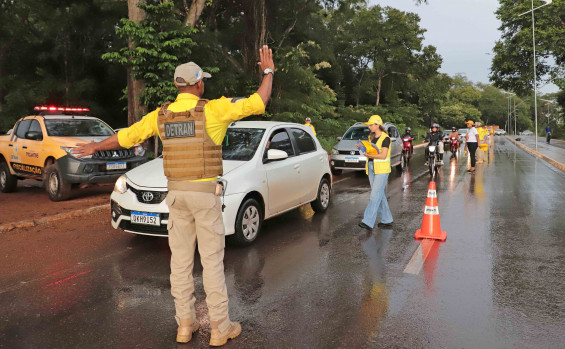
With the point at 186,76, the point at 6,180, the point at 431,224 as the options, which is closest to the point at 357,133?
the point at 431,224

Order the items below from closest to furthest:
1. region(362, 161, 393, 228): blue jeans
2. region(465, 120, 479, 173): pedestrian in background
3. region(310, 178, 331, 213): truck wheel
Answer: region(362, 161, 393, 228): blue jeans < region(310, 178, 331, 213): truck wheel < region(465, 120, 479, 173): pedestrian in background

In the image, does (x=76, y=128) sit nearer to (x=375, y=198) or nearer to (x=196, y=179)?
(x=375, y=198)

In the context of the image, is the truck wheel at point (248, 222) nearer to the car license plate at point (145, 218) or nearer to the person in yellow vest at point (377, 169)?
the car license plate at point (145, 218)

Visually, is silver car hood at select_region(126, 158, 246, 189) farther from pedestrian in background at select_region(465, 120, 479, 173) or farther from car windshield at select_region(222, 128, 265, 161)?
pedestrian in background at select_region(465, 120, 479, 173)

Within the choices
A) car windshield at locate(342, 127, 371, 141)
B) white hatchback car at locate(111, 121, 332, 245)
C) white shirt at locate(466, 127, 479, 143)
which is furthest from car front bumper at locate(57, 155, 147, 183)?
white shirt at locate(466, 127, 479, 143)

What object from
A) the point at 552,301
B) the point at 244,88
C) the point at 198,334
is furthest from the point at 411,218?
the point at 244,88

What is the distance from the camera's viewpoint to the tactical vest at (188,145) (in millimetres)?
3371

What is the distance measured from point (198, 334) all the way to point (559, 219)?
7234 mm

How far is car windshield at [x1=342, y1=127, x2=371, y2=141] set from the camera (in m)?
15.4

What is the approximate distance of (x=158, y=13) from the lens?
1249cm

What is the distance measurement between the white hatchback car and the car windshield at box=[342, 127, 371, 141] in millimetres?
7290

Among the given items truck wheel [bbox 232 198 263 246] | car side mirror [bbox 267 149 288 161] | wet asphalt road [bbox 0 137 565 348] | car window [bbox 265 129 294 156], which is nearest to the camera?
wet asphalt road [bbox 0 137 565 348]

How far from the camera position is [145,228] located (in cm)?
581

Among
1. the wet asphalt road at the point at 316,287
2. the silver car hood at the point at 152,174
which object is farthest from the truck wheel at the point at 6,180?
the silver car hood at the point at 152,174
